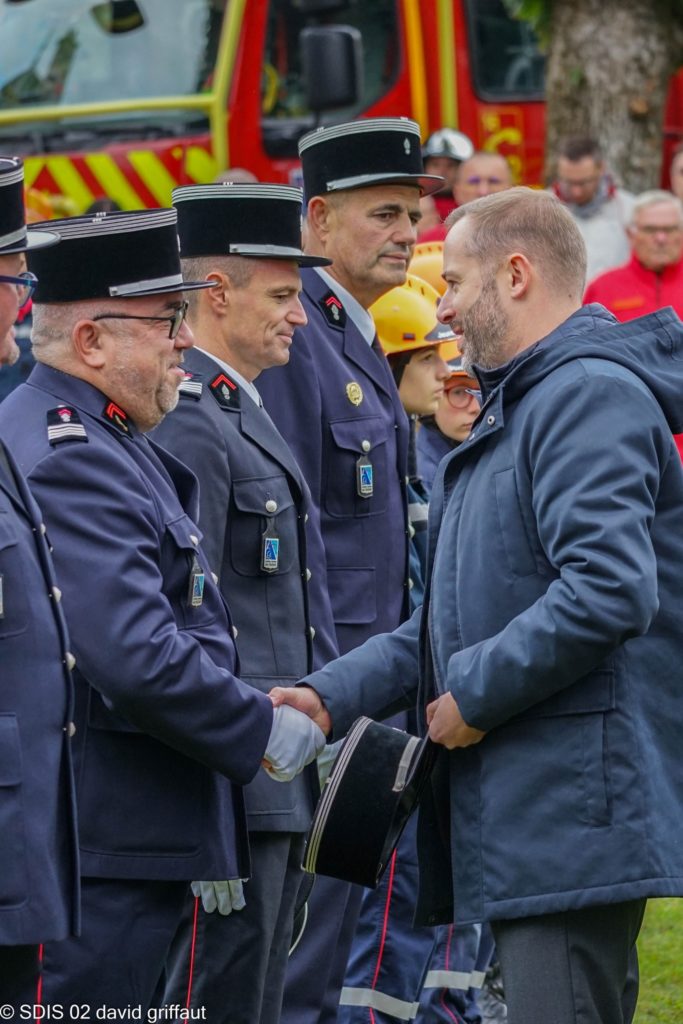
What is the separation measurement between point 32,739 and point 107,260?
1049 mm

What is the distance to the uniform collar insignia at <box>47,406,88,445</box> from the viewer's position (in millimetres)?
3441

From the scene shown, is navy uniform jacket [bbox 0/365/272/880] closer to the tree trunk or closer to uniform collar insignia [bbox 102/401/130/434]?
uniform collar insignia [bbox 102/401/130/434]

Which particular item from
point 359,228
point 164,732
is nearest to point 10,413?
point 164,732

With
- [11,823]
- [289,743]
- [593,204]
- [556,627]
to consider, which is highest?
[556,627]

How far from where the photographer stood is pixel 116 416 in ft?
11.7

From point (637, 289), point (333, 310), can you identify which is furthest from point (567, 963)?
point (637, 289)

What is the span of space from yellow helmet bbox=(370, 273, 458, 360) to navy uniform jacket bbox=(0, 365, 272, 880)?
72.3 inches

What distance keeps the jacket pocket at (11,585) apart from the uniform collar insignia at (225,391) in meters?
1.09

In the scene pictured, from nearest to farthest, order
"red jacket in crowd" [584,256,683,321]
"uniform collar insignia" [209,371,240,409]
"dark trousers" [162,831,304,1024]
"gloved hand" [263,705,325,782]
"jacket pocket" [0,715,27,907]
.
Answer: "jacket pocket" [0,715,27,907] → "gloved hand" [263,705,325,782] → "dark trousers" [162,831,304,1024] → "uniform collar insignia" [209,371,240,409] → "red jacket in crowd" [584,256,683,321]

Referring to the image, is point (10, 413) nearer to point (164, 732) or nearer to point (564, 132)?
point (164, 732)

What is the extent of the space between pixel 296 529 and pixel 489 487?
2.81ft

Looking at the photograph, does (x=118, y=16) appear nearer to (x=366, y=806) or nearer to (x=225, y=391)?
(x=225, y=391)

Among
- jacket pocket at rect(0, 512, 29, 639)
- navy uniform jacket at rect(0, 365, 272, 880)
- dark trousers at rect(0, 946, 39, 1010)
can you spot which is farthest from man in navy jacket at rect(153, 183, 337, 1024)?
jacket pocket at rect(0, 512, 29, 639)

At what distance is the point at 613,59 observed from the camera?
11.0m
